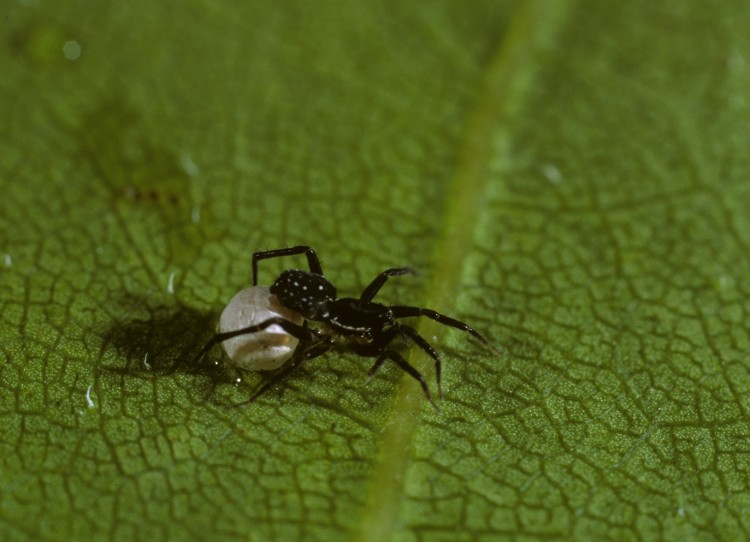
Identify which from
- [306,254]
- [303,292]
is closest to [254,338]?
[303,292]

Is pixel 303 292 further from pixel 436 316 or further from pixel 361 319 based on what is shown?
pixel 436 316

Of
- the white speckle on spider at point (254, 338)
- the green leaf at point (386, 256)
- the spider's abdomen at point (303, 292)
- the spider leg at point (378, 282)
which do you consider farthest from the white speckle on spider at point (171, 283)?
the spider leg at point (378, 282)

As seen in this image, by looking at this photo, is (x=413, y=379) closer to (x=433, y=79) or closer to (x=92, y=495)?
(x=92, y=495)

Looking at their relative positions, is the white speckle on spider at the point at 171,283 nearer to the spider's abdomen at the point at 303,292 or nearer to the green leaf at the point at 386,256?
the green leaf at the point at 386,256

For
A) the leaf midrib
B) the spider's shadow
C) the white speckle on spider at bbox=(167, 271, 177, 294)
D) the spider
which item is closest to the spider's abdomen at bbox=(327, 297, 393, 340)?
the spider

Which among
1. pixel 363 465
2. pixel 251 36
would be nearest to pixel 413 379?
pixel 363 465

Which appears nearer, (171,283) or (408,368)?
(408,368)
